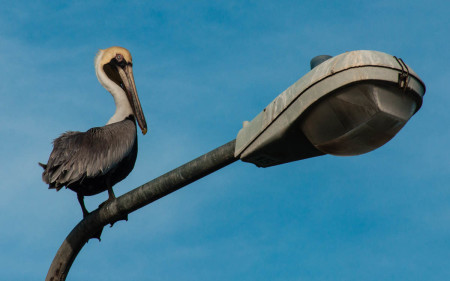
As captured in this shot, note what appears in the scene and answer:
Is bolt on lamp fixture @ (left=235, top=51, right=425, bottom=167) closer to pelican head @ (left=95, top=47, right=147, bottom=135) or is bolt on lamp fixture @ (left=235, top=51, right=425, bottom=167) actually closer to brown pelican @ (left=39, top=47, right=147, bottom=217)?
brown pelican @ (left=39, top=47, right=147, bottom=217)

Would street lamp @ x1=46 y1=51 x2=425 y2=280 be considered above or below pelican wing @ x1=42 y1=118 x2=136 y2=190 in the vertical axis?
below

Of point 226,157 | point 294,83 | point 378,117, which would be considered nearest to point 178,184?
point 226,157

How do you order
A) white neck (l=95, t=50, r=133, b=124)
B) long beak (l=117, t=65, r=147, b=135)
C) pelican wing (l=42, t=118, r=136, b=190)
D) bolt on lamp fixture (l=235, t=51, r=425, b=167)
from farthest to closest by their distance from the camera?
white neck (l=95, t=50, r=133, b=124)
long beak (l=117, t=65, r=147, b=135)
pelican wing (l=42, t=118, r=136, b=190)
bolt on lamp fixture (l=235, t=51, r=425, b=167)

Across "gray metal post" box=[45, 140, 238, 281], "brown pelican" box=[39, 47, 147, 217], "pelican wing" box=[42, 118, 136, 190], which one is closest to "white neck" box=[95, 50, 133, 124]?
"brown pelican" box=[39, 47, 147, 217]

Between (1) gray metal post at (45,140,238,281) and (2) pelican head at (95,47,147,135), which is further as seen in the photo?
(2) pelican head at (95,47,147,135)

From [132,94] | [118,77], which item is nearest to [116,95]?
[132,94]

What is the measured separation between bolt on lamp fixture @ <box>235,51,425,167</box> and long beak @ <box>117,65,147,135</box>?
451 centimetres

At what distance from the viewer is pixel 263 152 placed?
428cm

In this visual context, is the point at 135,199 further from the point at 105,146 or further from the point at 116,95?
the point at 116,95

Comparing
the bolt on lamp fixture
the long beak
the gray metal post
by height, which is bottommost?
the bolt on lamp fixture

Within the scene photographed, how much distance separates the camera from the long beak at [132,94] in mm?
8609

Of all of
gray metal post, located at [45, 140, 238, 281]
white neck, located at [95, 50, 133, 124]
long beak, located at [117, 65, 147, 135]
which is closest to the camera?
gray metal post, located at [45, 140, 238, 281]

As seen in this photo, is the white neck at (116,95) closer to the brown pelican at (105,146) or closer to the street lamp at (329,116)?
the brown pelican at (105,146)

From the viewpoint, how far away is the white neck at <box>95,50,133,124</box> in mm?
9109
